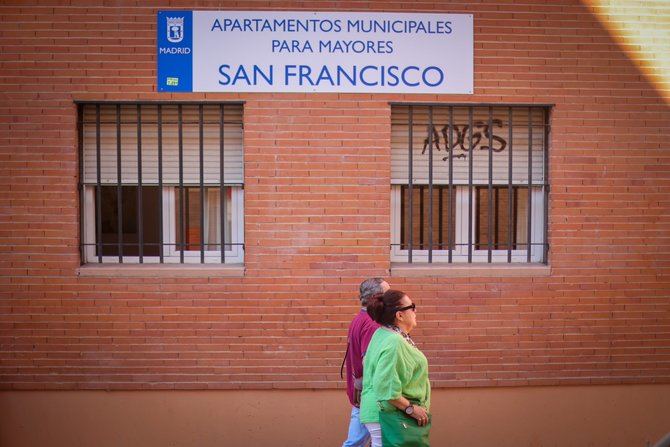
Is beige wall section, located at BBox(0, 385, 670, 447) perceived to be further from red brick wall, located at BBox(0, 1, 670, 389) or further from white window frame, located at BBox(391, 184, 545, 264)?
white window frame, located at BBox(391, 184, 545, 264)

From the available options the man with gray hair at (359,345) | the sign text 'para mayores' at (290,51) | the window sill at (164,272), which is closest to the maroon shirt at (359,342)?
the man with gray hair at (359,345)

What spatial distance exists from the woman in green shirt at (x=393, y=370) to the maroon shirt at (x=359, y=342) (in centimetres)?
42

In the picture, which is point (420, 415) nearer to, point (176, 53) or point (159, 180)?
point (159, 180)

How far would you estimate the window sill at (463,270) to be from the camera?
6094 mm

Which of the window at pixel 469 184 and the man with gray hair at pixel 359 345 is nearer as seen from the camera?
the man with gray hair at pixel 359 345

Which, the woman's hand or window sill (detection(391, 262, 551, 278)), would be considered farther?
window sill (detection(391, 262, 551, 278))

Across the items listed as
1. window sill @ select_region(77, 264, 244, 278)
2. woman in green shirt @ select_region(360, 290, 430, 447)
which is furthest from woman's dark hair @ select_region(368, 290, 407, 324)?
window sill @ select_region(77, 264, 244, 278)

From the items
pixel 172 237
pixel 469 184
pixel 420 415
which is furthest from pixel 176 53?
pixel 420 415

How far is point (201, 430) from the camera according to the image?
240 inches

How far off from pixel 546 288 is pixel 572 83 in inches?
71.1

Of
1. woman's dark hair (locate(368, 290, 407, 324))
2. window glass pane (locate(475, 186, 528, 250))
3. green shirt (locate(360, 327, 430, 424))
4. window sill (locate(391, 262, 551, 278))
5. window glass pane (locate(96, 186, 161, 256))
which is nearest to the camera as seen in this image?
green shirt (locate(360, 327, 430, 424))

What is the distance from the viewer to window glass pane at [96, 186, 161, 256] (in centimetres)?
625

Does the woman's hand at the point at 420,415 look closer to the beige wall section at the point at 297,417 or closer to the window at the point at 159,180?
the beige wall section at the point at 297,417

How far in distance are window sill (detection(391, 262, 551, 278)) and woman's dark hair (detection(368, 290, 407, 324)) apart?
195 centimetres
